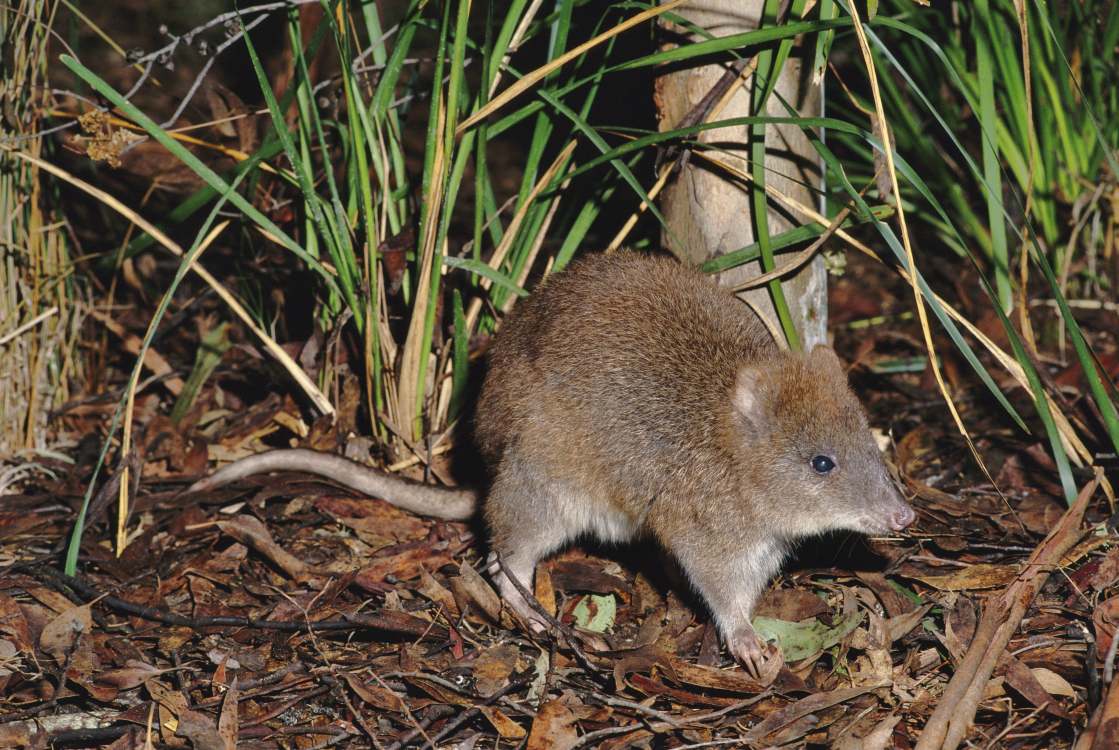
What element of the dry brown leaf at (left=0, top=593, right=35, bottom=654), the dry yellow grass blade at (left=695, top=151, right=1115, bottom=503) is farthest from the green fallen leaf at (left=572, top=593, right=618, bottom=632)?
the dry brown leaf at (left=0, top=593, right=35, bottom=654)

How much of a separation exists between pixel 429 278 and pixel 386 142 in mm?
776

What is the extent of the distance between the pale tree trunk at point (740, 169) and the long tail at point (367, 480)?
1.27 meters

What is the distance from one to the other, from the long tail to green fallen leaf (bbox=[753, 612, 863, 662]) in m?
1.22

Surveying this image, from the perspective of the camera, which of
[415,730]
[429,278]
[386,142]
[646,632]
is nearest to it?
[415,730]

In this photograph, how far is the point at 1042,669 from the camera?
3.53 metres

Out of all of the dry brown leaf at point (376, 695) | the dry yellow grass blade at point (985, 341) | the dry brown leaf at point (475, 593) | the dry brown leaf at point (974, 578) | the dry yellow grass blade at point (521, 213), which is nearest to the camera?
the dry brown leaf at point (376, 695)

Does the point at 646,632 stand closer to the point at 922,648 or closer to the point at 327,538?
the point at 922,648

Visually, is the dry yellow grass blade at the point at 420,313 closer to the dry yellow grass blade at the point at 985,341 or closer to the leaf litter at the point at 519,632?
the leaf litter at the point at 519,632

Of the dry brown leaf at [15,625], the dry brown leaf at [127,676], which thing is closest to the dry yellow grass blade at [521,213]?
the dry brown leaf at [127,676]

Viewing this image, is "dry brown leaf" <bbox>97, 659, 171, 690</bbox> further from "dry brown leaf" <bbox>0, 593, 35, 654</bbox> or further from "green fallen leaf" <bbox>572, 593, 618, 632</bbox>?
"green fallen leaf" <bbox>572, 593, 618, 632</bbox>

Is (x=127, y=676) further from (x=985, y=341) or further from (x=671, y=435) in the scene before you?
(x=985, y=341)

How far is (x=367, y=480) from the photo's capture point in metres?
4.57

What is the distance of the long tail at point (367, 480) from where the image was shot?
15.0 ft

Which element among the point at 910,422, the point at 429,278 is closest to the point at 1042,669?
the point at 910,422
